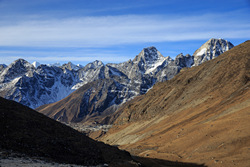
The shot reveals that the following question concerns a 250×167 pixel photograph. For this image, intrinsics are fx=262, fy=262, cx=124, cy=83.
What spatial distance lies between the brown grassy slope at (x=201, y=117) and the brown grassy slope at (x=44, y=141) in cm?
2089

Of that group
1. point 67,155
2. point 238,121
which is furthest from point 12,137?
point 238,121

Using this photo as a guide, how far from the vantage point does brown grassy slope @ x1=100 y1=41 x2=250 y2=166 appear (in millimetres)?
51969

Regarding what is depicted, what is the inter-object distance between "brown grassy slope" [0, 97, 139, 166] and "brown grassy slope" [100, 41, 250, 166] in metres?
20.9

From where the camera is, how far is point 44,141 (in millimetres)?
37688

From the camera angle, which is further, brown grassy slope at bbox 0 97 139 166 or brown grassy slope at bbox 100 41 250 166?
brown grassy slope at bbox 100 41 250 166

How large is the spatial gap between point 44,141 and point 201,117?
62950 mm

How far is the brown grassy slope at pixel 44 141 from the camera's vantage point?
3409 centimetres

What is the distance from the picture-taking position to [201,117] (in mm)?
88250

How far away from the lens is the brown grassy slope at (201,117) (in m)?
52.0

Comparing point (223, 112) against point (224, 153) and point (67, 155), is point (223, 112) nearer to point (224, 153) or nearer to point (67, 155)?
point (224, 153)

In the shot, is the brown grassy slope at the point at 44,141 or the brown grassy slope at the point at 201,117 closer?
the brown grassy slope at the point at 44,141

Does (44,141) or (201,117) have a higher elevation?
(201,117)

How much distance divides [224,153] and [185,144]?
15.4 meters

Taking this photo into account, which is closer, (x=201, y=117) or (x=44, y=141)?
(x=44, y=141)
